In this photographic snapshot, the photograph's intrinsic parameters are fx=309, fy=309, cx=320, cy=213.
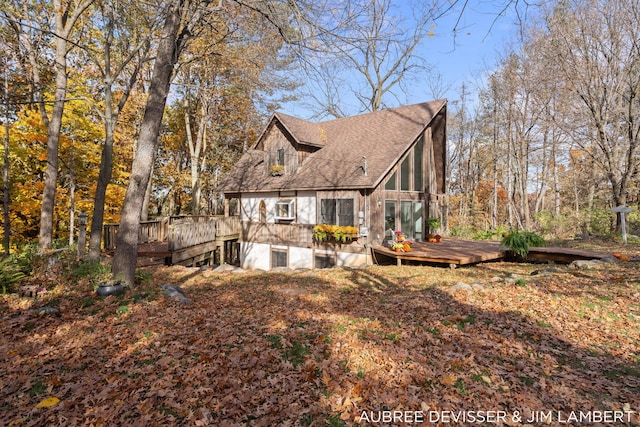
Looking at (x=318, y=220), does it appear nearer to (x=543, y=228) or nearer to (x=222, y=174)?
(x=543, y=228)

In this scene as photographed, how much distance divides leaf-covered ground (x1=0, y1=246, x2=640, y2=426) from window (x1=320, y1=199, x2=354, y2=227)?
7.71 m

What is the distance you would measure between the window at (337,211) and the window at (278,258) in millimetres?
3473

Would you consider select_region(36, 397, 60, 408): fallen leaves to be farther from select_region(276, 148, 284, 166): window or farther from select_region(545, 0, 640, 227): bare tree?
select_region(545, 0, 640, 227): bare tree

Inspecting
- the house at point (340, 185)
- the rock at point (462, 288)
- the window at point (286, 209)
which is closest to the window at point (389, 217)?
the house at point (340, 185)

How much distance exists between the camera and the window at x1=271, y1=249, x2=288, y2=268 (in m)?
18.0

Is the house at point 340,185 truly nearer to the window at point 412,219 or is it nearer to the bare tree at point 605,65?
the window at point 412,219

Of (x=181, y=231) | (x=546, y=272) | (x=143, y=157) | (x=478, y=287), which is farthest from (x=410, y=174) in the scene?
(x=143, y=157)

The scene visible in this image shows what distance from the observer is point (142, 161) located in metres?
7.45

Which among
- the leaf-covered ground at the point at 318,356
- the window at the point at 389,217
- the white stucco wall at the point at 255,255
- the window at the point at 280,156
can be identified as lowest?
the white stucco wall at the point at 255,255

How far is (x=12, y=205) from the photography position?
14.3 metres

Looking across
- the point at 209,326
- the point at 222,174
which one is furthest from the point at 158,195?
the point at 209,326

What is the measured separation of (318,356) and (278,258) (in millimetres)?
13863

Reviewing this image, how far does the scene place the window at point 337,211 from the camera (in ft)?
50.2

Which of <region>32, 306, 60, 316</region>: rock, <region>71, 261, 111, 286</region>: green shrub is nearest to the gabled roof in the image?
<region>71, 261, 111, 286</region>: green shrub
